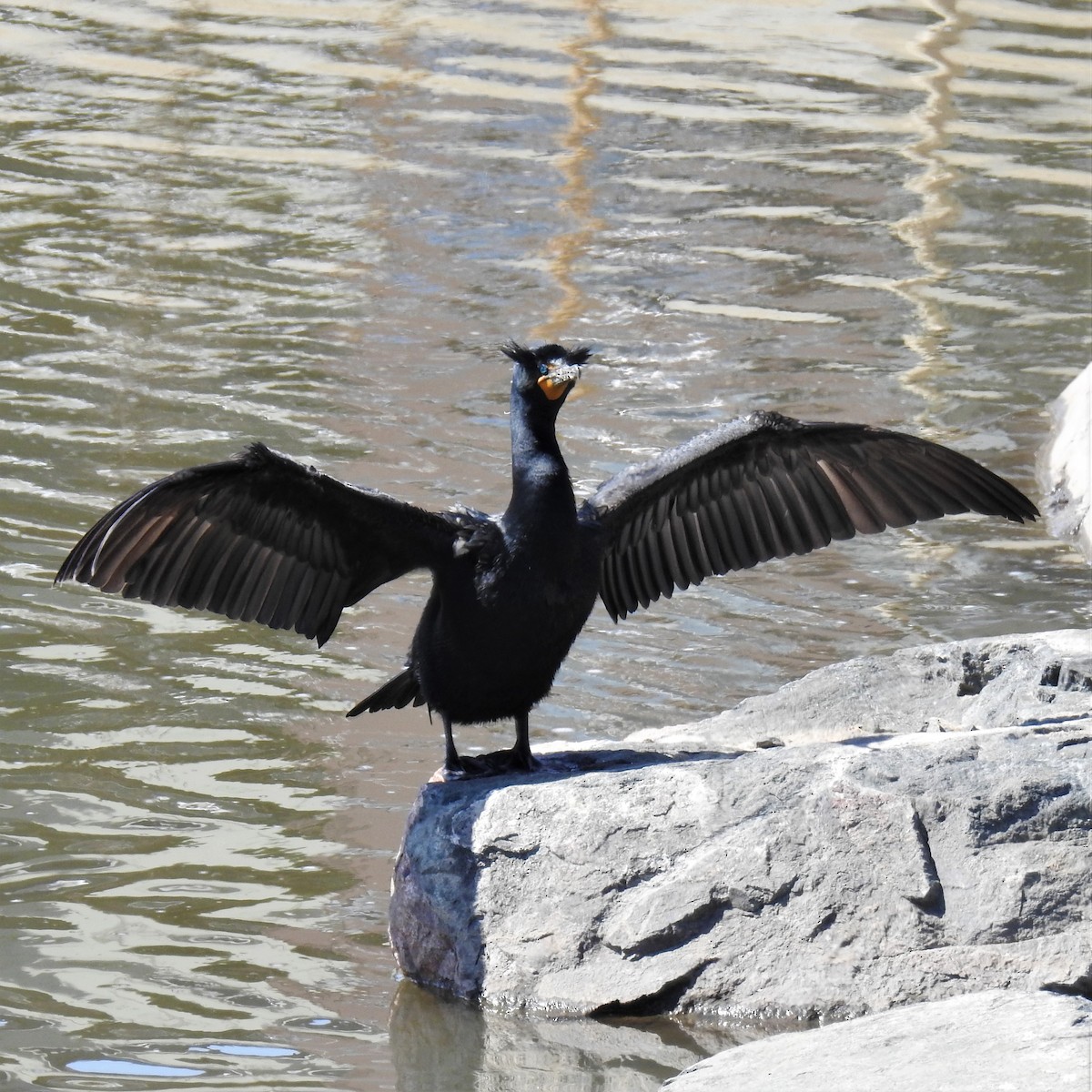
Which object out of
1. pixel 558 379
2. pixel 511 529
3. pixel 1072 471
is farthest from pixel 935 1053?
pixel 1072 471

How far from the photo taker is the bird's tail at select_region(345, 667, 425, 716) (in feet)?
18.6

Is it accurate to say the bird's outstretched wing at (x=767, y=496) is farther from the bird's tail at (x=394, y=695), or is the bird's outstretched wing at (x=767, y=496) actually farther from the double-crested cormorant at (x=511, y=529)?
the bird's tail at (x=394, y=695)

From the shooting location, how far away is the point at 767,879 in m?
4.67

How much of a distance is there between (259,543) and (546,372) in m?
0.87

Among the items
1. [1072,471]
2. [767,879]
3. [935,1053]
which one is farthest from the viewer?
[1072,471]

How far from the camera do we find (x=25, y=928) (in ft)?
17.0

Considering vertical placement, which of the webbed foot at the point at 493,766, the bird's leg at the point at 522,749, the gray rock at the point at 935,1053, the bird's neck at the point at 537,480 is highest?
the bird's neck at the point at 537,480

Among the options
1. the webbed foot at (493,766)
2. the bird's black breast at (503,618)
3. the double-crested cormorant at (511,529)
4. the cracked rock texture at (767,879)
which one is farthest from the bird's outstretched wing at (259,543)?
the cracked rock texture at (767,879)

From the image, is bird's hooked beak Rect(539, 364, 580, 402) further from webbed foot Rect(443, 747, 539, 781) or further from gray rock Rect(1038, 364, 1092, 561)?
gray rock Rect(1038, 364, 1092, 561)

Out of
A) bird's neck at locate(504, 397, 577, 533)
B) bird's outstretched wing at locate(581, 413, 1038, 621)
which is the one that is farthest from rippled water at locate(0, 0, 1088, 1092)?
bird's neck at locate(504, 397, 577, 533)

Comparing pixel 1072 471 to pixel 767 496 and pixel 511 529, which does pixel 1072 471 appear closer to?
pixel 767 496

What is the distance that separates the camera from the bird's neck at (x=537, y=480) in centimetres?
505

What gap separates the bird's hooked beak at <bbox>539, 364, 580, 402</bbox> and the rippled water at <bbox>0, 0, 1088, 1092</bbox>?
1437mm

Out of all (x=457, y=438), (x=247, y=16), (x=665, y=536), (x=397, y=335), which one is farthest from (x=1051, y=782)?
(x=247, y=16)
